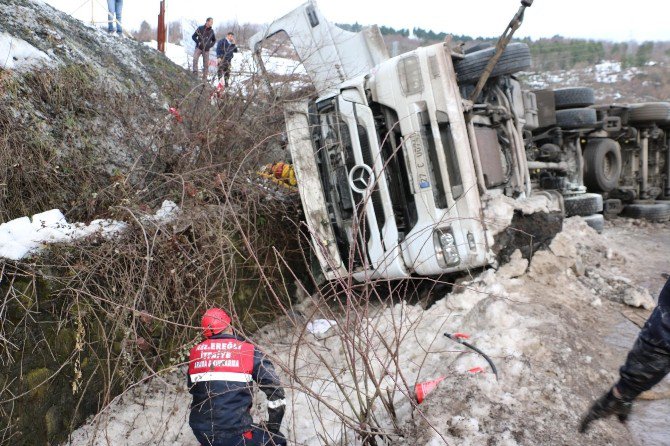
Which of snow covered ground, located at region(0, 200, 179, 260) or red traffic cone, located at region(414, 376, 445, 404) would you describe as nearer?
red traffic cone, located at region(414, 376, 445, 404)

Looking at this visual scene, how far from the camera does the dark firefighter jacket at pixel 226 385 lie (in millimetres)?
2768

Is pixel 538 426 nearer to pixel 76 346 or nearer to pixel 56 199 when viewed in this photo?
pixel 76 346

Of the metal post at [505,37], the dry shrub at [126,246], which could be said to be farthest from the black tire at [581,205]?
the dry shrub at [126,246]

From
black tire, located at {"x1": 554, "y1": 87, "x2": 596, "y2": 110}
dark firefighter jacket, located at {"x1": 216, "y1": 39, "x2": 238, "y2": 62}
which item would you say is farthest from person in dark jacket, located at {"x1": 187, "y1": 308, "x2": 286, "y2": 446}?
black tire, located at {"x1": 554, "y1": 87, "x2": 596, "y2": 110}

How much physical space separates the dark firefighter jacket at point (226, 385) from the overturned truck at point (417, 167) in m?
1.18

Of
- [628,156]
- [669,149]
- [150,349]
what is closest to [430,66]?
[150,349]

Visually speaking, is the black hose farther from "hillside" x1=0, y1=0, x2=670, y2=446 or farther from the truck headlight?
the truck headlight

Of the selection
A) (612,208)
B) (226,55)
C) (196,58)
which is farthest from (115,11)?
(612,208)

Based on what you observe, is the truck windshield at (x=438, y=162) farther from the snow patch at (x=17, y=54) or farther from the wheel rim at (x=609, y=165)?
the wheel rim at (x=609, y=165)

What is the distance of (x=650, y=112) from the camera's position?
7938 millimetres

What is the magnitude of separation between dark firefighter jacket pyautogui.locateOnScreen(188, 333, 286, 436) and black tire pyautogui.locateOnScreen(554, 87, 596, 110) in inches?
242

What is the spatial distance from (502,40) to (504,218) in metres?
1.40

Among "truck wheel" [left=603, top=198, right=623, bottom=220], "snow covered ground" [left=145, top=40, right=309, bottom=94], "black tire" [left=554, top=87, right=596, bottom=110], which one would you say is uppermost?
"snow covered ground" [left=145, top=40, right=309, bottom=94]

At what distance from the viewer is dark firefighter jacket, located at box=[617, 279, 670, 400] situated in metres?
2.11
